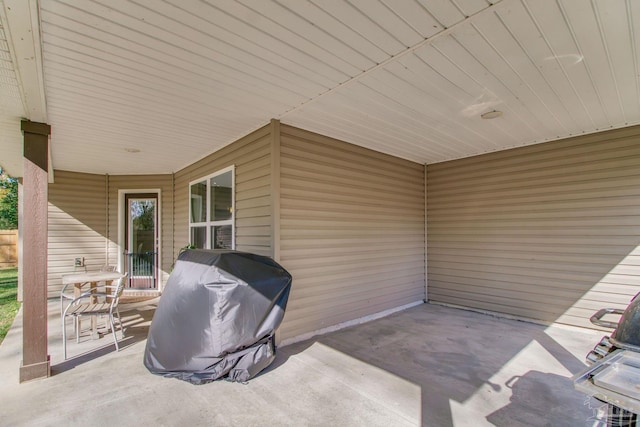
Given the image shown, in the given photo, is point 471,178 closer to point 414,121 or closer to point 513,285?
point 513,285

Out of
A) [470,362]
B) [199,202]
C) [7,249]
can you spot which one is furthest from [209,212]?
[7,249]

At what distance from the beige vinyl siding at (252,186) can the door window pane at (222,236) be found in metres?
0.28

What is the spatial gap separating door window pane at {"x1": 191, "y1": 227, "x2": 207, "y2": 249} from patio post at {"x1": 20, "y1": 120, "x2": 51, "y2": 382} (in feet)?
8.06

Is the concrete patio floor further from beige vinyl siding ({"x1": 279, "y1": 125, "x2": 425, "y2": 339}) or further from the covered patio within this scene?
beige vinyl siding ({"x1": 279, "y1": 125, "x2": 425, "y2": 339})

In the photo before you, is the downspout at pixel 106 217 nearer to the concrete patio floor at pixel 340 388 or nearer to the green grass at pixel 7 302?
the green grass at pixel 7 302

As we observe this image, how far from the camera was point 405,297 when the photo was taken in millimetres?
5520

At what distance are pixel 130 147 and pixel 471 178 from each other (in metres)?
5.53

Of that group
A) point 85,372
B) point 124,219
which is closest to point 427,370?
point 85,372

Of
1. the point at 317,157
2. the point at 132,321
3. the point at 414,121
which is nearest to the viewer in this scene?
the point at 414,121

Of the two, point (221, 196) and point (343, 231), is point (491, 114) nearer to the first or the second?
point (343, 231)

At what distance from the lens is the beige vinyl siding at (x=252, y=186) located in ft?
12.4

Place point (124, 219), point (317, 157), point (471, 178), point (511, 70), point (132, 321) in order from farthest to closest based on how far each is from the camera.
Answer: point (124, 219) < point (471, 178) < point (132, 321) < point (317, 157) < point (511, 70)

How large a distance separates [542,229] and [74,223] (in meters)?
8.58

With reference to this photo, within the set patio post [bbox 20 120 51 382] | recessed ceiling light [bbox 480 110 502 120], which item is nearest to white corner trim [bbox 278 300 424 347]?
patio post [bbox 20 120 51 382]
